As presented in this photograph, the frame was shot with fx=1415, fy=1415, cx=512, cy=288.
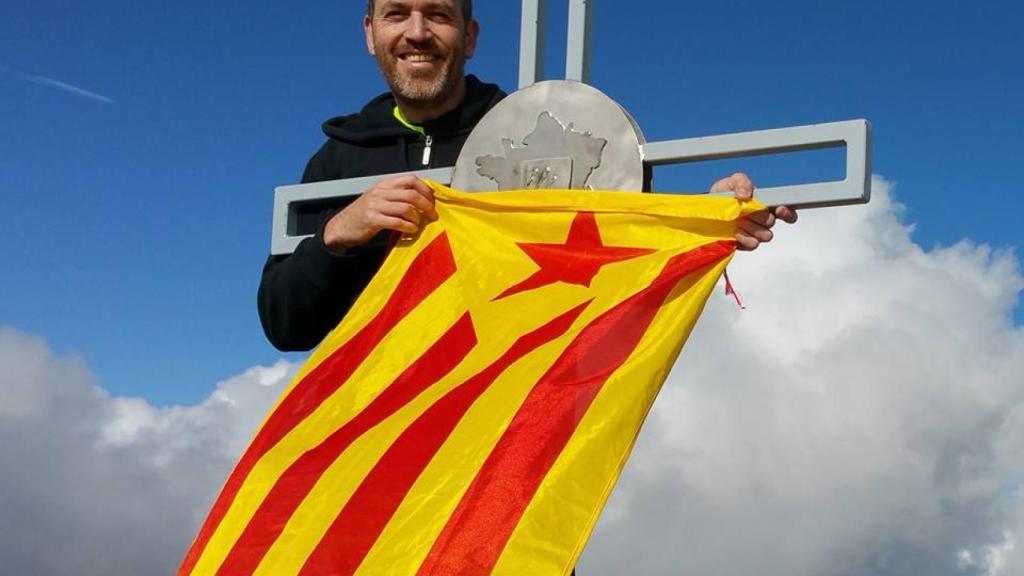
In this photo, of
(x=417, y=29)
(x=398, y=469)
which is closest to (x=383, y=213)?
(x=417, y=29)

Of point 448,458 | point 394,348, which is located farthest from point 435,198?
point 448,458

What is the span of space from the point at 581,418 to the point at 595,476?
17 cm

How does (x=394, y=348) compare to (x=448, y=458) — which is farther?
(x=394, y=348)

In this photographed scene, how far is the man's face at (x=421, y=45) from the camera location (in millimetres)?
4562

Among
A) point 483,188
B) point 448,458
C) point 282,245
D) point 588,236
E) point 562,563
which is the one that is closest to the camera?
point 562,563

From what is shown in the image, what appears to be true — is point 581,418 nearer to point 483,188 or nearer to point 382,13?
point 483,188

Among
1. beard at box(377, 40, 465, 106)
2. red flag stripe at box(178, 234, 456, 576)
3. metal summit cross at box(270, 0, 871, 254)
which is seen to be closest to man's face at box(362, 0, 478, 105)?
beard at box(377, 40, 465, 106)

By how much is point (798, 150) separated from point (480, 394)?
3.87ft

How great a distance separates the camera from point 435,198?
14.5 feet

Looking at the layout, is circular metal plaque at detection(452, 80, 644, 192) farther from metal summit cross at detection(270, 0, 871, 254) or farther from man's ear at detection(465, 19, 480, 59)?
man's ear at detection(465, 19, 480, 59)

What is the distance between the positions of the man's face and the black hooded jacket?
17cm

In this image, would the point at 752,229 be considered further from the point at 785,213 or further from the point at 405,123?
the point at 405,123

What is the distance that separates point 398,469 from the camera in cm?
393

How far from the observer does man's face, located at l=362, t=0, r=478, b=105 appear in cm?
456
